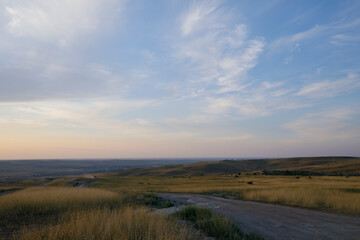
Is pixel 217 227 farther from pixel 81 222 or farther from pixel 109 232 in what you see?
pixel 81 222

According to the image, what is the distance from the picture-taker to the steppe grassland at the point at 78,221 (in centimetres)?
645

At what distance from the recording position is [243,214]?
522 inches

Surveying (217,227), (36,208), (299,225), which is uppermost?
(217,227)

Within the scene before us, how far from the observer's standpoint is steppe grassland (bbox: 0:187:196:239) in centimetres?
645

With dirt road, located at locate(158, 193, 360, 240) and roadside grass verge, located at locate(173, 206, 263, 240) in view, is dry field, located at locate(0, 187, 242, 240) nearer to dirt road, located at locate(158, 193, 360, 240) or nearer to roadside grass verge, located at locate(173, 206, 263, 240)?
roadside grass verge, located at locate(173, 206, 263, 240)

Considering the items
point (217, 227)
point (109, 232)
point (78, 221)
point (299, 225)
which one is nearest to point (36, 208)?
point (78, 221)

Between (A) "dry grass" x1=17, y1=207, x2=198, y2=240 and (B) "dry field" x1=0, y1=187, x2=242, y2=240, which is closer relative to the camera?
(A) "dry grass" x1=17, y1=207, x2=198, y2=240

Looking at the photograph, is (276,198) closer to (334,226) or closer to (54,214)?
(334,226)

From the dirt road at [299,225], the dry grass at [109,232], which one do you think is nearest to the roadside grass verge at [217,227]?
the dirt road at [299,225]

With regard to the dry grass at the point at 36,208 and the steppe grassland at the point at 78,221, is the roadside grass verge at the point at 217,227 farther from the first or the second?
the dry grass at the point at 36,208

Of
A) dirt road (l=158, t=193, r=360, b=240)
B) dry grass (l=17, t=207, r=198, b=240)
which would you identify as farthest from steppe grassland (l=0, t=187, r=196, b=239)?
dirt road (l=158, t=193, r=360, b=240)

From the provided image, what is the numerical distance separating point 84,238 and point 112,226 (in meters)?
0.94

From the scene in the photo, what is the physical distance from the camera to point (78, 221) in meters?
7.23

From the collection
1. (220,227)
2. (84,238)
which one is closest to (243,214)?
(220,227)
